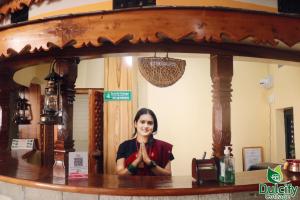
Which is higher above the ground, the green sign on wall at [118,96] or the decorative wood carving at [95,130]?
the green sign on wall at [118,96]

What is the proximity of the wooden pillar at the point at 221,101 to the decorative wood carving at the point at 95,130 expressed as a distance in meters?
2.94

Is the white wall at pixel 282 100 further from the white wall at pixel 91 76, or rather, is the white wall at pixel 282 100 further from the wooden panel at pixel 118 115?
the white wall at pixel 91 76

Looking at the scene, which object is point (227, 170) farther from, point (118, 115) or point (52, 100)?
point (118, 115)

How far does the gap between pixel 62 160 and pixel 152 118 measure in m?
1.14

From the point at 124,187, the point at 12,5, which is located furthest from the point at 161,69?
the point at 124,187

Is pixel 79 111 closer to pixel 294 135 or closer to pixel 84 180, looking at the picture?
pixel 294 135

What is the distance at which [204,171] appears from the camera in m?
1.96

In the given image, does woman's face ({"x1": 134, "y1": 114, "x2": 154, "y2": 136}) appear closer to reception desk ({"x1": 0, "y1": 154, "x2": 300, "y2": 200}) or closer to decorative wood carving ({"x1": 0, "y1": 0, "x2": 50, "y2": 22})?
reception desk ({"x1": 0, "y1": 154, "x2": 300, "y2": 200})

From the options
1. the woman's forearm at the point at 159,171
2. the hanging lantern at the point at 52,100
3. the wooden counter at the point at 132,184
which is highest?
the hanging lantern at the point at 52,100

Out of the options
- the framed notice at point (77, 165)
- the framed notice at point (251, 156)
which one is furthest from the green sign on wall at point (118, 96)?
the framed notice at point (77, 165)

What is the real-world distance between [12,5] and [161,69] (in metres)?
1.57

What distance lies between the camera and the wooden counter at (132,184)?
5.90 ft

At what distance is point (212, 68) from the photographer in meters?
2.52

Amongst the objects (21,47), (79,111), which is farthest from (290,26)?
(79,111)
